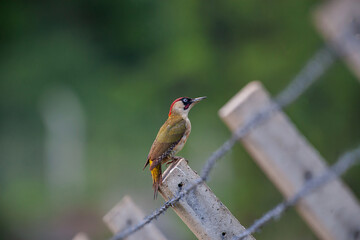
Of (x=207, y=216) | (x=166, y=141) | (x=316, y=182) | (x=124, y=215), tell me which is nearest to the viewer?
(x=316, y=182)

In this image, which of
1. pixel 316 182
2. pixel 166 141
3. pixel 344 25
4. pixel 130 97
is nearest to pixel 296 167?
pixel 316 182

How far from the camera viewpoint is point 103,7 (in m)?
13.0

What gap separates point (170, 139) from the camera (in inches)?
132

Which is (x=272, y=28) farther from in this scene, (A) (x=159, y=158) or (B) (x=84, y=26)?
(B) (x=84, y=26)

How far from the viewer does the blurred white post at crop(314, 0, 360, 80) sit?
158 cm

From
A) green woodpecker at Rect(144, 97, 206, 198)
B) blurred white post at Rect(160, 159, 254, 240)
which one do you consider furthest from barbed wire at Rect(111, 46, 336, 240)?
green woodpecker at Rect(144, 97, 206, 198)

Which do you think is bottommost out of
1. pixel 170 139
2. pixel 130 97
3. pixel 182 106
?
pixel 170 139

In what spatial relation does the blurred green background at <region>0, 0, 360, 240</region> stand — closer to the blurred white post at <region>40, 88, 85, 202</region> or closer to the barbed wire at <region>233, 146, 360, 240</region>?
the blurred white post at <region>40, 88, 85, 202</region>

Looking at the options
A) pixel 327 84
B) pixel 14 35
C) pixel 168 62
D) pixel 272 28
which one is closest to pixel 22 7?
pixel 14 35

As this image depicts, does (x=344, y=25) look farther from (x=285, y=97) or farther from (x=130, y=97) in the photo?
(x=130, y=97)

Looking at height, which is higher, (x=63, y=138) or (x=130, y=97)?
(x=63, y=138)

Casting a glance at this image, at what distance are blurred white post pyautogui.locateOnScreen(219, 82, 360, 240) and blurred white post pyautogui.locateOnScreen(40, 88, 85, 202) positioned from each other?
11311 millimetres

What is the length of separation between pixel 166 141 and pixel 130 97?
790 cm

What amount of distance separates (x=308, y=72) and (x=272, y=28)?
6.32 m
